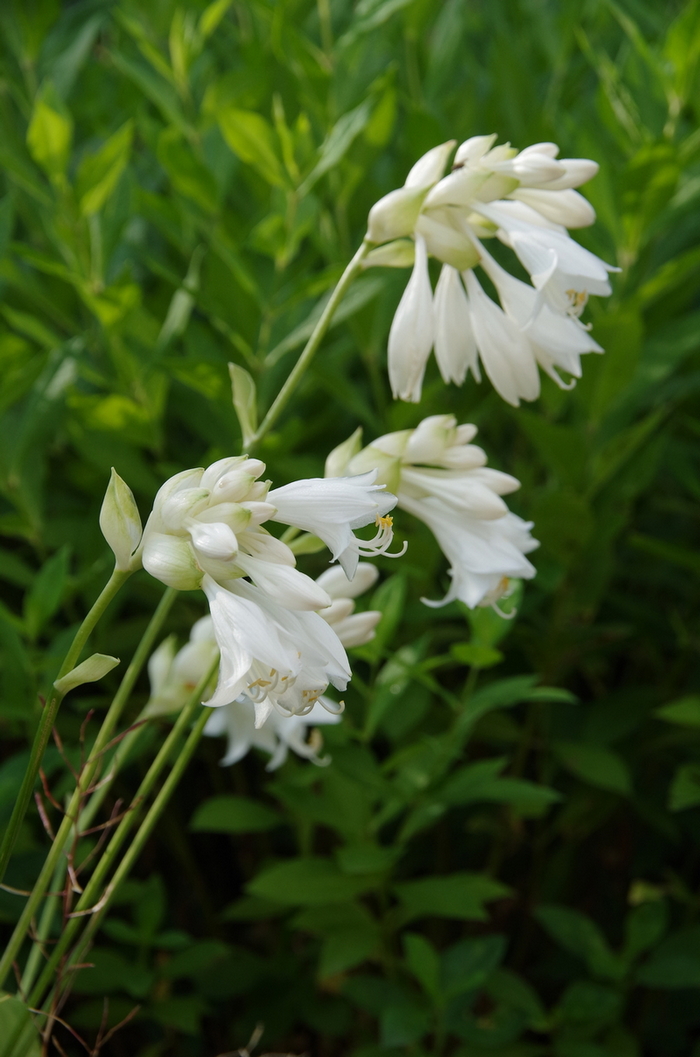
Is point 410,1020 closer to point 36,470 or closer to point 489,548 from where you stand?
point 489,548

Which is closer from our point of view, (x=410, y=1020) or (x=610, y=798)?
(x=410, y=1020)

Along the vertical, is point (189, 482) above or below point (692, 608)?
above

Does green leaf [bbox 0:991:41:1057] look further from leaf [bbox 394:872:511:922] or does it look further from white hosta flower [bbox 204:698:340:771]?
leaf [bbox 394:872:511:922]

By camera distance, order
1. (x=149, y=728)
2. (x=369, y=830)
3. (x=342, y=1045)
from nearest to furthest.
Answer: (x=149, y=728) → (x=369, y=830) → (x=342, y=1045)

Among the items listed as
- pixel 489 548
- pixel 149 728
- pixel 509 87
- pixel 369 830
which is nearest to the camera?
pixel 489 548

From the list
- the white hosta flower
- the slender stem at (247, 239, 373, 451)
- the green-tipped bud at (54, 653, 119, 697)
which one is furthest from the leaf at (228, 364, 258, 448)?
the white hosta flower

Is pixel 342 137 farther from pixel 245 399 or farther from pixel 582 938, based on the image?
pixel 582 938

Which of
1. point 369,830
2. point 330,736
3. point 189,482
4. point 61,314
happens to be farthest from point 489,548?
point 61,314
